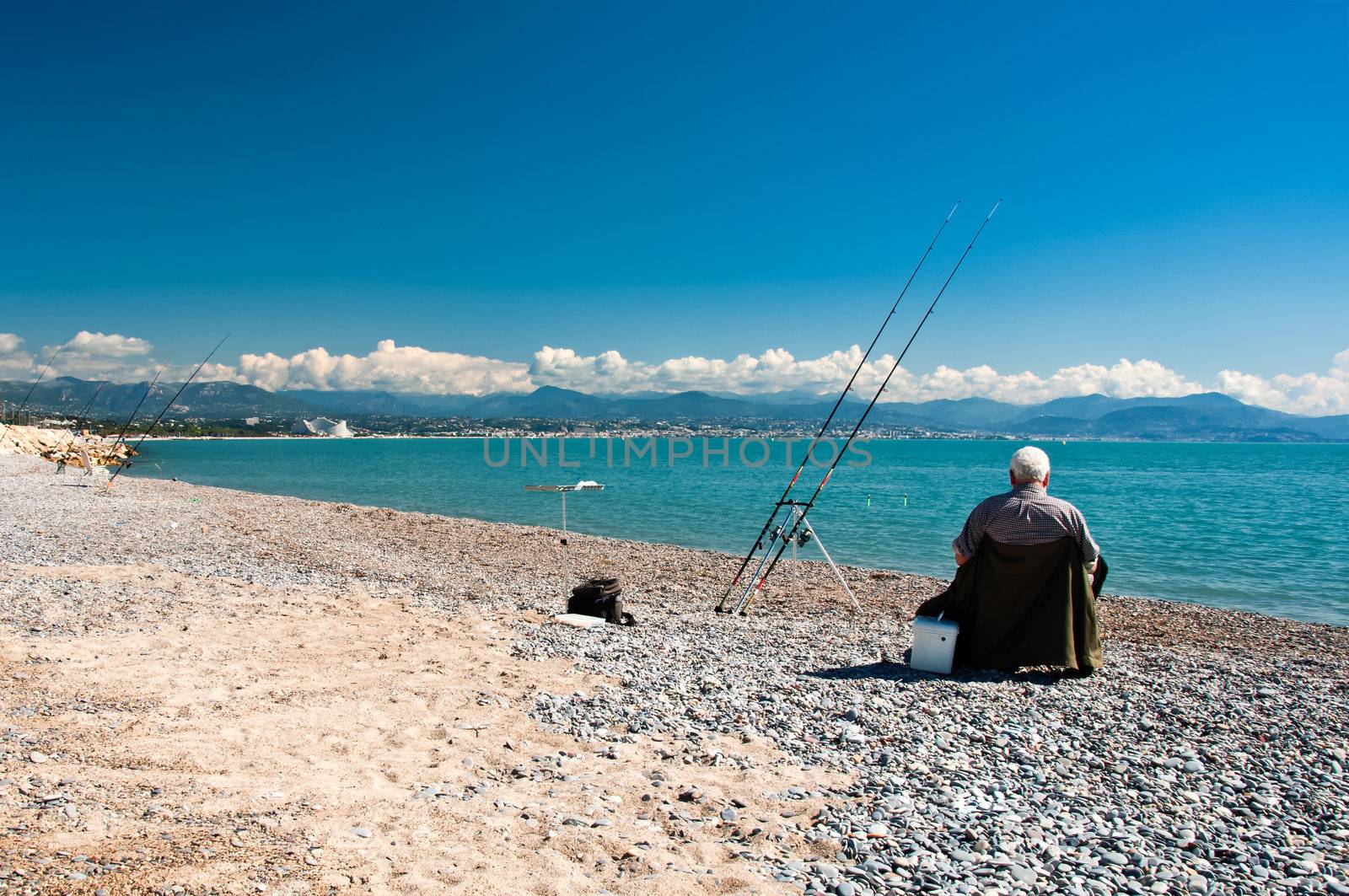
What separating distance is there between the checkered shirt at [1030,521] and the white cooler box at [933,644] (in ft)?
2.85

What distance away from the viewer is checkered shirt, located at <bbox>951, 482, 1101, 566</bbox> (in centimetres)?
695

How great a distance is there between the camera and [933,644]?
750 centimetres

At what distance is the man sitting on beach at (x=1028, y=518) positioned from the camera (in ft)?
22.8

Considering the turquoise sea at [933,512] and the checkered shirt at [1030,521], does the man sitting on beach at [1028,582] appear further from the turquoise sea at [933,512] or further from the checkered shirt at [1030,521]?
the turquoise sea at [933,512]

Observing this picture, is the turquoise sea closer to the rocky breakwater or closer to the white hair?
the rocky breakwater

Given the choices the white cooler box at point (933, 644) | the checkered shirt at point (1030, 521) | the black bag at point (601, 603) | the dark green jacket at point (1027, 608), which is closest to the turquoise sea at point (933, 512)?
the black bag at point (601, 603)

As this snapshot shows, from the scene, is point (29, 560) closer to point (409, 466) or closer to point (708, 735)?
point (708, 735)

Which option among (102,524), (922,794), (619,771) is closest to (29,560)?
(102,524)

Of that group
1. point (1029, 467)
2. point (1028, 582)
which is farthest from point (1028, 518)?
point (1028, 582)

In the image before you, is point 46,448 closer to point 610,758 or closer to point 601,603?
point 601,603

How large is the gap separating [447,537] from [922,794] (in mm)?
18107

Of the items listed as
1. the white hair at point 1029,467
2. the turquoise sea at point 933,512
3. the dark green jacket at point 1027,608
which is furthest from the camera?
the turquoise sea at point 933,512

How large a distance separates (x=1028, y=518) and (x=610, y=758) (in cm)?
419

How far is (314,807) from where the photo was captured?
4348mm
